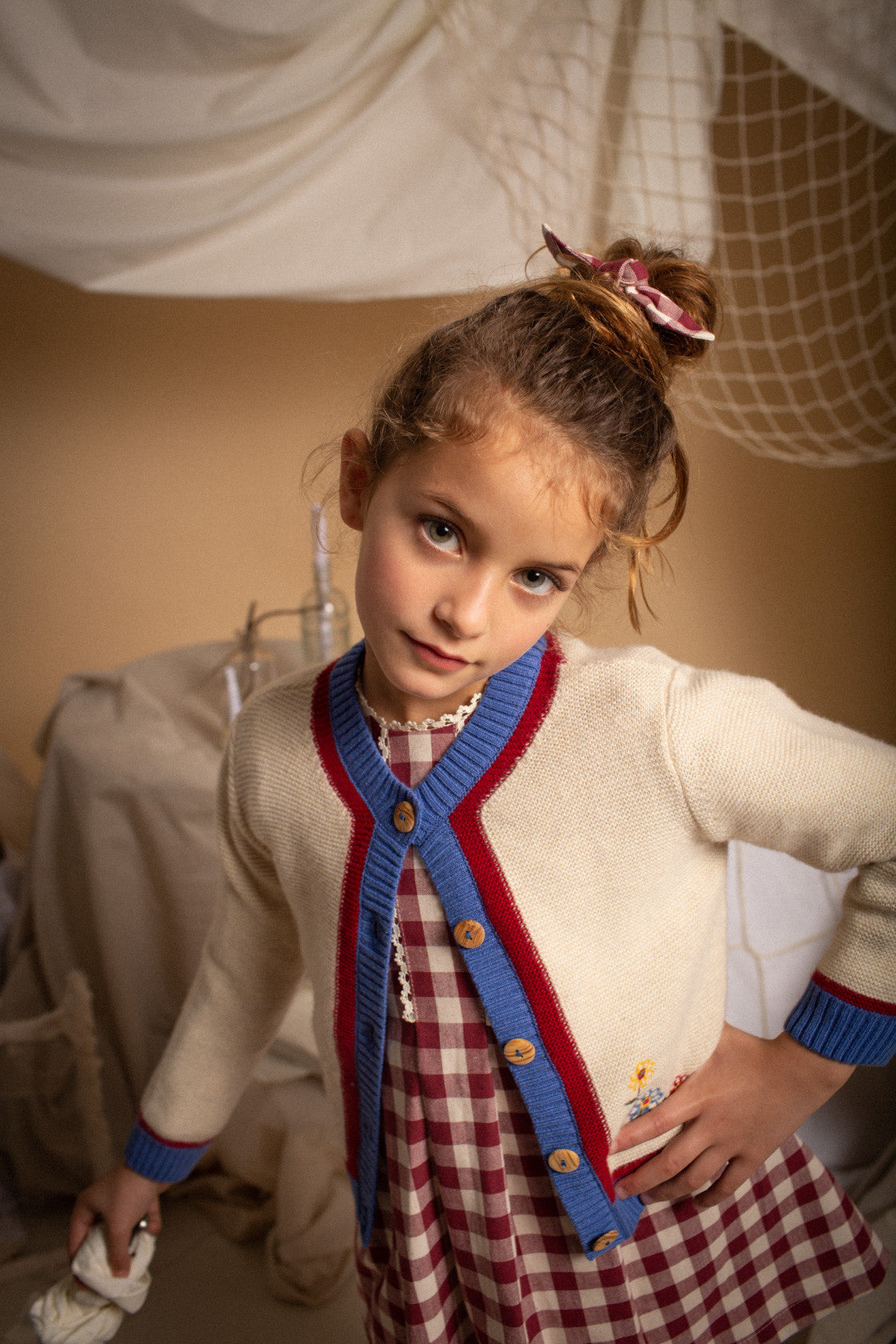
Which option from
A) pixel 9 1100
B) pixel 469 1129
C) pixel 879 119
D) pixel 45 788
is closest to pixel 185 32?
pixel 879 119

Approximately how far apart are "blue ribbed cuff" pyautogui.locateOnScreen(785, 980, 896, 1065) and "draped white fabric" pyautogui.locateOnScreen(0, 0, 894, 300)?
687mm

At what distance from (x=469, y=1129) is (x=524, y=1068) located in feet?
0.22

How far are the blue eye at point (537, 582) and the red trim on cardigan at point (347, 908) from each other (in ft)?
0.62

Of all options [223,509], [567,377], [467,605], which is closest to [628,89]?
[567,377]

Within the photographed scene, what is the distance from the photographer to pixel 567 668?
638mm

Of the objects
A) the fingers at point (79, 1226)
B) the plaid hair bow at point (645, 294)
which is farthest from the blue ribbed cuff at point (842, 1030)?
the fingers at point (79, 1226)

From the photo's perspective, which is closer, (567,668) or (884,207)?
(567,668)

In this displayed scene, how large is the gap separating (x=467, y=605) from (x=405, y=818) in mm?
157

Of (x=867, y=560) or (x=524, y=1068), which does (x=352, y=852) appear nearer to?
(x=524, y=1068)

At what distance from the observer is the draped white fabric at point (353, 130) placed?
0.91 metres

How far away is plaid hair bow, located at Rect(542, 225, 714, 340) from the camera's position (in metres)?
0.56

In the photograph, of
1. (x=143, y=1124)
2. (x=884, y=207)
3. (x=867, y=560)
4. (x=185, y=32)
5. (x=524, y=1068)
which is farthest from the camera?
(x=867, y=560)

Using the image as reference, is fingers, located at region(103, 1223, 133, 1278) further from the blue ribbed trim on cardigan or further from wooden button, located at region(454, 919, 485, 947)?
wooden button, located at region(454, 919, 485, 947)

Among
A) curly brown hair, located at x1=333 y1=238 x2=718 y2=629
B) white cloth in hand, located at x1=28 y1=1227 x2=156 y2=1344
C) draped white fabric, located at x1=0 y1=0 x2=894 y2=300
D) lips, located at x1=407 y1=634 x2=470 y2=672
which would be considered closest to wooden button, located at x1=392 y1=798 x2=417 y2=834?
lips, located at x1=407 y1=634 x2=470 y2=672
